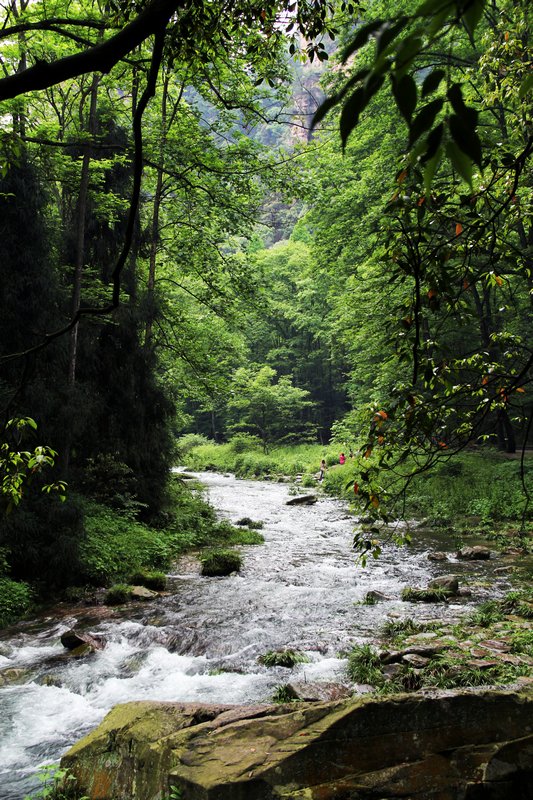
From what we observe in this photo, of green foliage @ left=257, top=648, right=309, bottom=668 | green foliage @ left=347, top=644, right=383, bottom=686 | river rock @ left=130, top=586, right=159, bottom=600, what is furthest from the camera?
river rock @ left=130, top=586, right=159, bottom=600

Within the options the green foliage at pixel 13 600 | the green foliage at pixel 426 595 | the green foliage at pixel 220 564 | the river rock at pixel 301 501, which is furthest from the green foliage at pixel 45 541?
Answer: the river rock at pixel 301 501

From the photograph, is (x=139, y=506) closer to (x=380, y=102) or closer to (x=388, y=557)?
(x=388, y=557)

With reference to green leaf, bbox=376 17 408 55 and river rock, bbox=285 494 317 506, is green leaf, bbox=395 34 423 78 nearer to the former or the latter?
green leaf, bbox=376 17 408 55

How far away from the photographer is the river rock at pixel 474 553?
1163cm

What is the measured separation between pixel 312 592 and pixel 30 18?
1148 cm

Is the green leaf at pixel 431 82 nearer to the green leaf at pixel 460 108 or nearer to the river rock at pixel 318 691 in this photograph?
the green leaf at pixel 460 108

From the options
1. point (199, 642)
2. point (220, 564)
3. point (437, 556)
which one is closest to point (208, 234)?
point (220, 564)

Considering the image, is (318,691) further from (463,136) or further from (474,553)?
(474,553)

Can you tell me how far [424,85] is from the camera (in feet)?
3.34

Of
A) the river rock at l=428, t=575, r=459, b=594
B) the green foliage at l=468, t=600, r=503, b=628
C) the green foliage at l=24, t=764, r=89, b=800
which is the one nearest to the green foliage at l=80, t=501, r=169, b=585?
the river rock at l=428, t=575, r=459, b=594

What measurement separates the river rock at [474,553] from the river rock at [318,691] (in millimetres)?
7395

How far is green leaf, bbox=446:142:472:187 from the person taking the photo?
958 millimetres

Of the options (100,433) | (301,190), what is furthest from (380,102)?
(100,433)

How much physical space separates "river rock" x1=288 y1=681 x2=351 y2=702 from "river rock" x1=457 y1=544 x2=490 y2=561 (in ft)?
24.3
